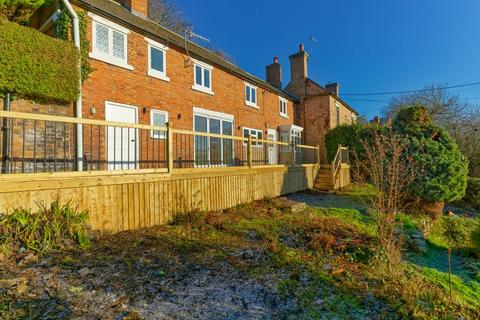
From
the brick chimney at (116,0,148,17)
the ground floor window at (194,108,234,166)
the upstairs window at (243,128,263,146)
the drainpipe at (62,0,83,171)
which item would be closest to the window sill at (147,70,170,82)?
the ground floor window at (194,108,234,166)

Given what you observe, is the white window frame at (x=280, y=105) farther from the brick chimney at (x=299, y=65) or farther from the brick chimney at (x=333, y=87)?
the brick chimney at (x=333, y=87)

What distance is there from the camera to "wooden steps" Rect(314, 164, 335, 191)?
13008mm

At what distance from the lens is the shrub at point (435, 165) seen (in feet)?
30.6

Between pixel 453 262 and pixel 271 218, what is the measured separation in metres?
4.90

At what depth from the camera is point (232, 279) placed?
372 cm

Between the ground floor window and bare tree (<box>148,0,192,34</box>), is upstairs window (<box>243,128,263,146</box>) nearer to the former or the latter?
the ground floor window

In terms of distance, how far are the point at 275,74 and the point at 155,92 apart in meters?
15.3

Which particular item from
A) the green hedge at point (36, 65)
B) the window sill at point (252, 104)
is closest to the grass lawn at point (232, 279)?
the green hedge at point (36, 65)

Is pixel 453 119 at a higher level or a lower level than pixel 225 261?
higher

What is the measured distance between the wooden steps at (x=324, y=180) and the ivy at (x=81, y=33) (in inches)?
424

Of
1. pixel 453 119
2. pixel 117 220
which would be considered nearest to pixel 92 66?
pixel 117 220

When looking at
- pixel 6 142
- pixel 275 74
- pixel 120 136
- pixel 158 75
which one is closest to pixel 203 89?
pixel 158 75

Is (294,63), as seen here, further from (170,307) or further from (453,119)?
(170,307)

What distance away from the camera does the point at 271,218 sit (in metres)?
7.23
